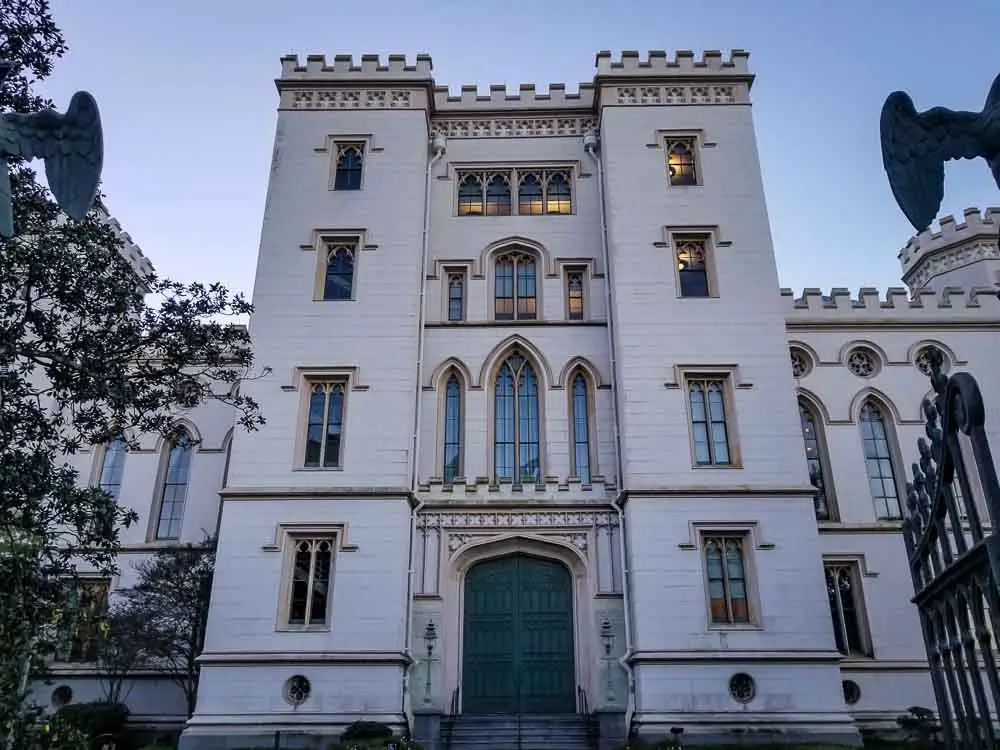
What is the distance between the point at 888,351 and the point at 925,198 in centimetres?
1732

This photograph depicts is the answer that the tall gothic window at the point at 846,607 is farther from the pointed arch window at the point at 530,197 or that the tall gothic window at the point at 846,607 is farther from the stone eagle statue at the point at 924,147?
the stone eagle statue at the point at 924,147

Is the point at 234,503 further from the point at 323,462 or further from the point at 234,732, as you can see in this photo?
the point at 234,732

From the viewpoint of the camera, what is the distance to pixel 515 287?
20656 mm

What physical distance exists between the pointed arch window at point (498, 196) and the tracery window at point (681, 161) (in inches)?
170

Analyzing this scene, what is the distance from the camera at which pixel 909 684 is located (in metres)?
18.3

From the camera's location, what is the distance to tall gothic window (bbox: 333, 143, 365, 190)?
822 inches

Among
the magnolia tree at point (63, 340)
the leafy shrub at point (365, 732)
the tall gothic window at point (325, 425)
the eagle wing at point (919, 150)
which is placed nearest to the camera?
the eagle wing at point (919, 150)

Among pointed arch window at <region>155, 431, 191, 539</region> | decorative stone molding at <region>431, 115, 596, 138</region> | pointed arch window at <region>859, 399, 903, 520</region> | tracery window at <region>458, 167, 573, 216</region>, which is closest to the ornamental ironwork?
pointed arch window at <region>859, 399, 903, 520</region>

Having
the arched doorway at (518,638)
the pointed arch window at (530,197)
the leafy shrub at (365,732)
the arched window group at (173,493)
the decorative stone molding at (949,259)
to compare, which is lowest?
the leafy shrub at (365,732)

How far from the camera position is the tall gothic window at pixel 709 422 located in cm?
1769

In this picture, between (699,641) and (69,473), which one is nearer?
(69,473)

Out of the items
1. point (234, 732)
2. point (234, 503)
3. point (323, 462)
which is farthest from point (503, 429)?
point (234, 732)

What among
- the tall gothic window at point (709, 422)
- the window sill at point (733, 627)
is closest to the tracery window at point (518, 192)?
the tall gothic window at point (709, 422)

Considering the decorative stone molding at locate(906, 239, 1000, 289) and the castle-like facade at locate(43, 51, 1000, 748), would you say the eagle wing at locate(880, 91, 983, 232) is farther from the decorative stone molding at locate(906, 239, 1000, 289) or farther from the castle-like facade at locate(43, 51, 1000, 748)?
the decorative stone molding at locate(906, 239, 1000, 289)
